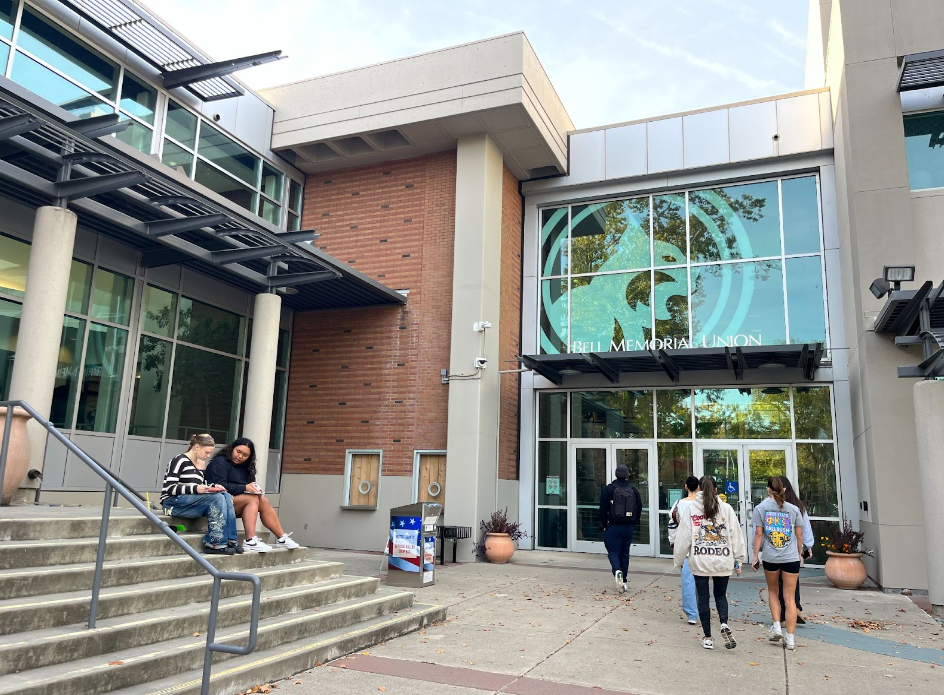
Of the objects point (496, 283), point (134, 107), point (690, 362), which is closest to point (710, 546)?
point (690, 362)

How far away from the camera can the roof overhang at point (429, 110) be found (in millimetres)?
15773

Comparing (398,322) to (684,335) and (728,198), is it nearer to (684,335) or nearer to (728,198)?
(684,335)

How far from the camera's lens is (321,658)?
6.44 m

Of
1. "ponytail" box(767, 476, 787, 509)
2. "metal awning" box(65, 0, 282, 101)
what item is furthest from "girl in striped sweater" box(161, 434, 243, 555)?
"metal awning" box(65, 0, 282, 101)

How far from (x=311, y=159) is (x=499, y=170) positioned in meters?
4.67

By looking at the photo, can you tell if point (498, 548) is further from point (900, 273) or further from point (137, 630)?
point (137, 630)

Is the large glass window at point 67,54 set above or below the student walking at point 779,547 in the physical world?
above

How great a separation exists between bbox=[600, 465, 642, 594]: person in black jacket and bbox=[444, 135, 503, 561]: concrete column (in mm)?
4328

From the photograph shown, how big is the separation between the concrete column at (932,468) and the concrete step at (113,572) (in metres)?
9.02

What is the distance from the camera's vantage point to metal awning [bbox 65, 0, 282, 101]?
41.8 feet

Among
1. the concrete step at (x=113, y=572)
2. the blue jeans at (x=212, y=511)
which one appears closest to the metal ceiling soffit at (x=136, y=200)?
the blue jeans at (x=212, y=511)

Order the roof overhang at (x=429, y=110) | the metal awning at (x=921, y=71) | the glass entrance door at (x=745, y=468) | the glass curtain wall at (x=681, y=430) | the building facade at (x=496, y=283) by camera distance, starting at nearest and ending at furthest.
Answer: the metal awning at (x=921, y=71) < the building facade at (x=496, y=283) < the glass curtain wall at (x=681, y=430) < the glass entrance door at (x=745, y=468) < the roof overhang at (x=429, y=110)

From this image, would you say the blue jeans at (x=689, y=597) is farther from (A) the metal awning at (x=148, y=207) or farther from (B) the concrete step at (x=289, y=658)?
(A) the metal awning at (x=148, y=207)

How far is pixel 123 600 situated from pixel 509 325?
12497 mm
